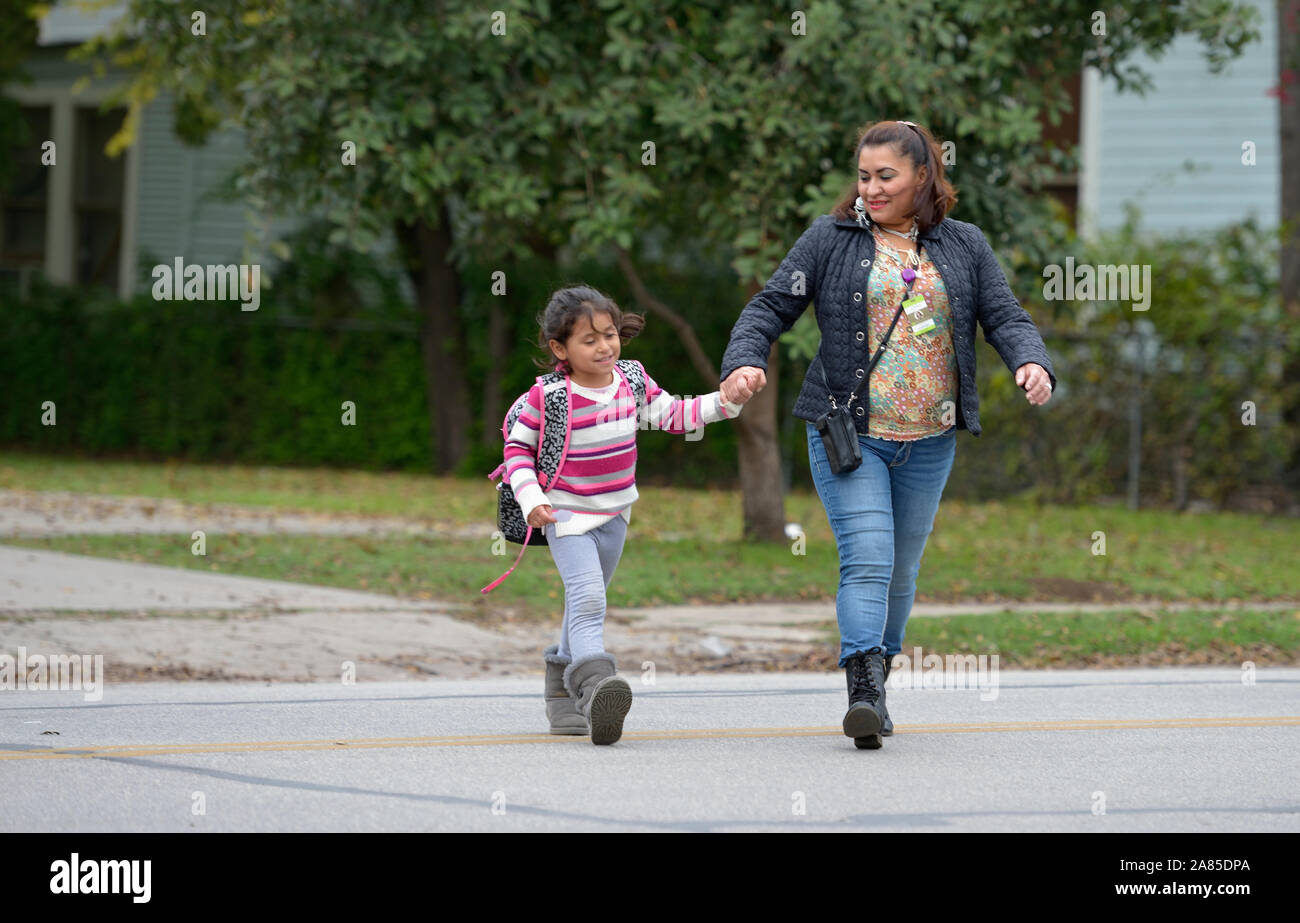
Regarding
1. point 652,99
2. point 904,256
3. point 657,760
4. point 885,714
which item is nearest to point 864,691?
point 885,714

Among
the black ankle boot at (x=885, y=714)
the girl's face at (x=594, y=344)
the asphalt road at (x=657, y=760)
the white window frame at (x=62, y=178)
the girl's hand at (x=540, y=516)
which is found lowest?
the asphalt road at (x=657, y=760)

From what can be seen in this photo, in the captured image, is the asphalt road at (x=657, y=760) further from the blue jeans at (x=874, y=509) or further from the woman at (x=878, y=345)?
the woman at (x=878, y=345)

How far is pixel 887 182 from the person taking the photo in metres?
5.83

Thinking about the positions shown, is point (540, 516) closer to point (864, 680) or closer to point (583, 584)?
point (583, 584)

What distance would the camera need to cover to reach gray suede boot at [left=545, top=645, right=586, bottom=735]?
625cm

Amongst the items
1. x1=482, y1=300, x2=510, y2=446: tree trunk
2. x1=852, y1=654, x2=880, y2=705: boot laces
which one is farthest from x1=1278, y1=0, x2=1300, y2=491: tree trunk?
x1=852, y1=654, x2=880, y2=705: boot laces

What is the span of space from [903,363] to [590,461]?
1099mm

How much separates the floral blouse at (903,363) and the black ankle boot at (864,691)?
2.42 ft

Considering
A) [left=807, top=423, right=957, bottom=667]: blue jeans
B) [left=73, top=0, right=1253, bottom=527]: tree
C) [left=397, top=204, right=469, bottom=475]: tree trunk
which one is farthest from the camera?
[left=397, top=204, right=469, bottom=475]: tree trunk

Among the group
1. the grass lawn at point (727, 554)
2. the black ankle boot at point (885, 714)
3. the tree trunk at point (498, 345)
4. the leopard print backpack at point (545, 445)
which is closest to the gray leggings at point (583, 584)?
the leopard print backpack at point (545, 445)

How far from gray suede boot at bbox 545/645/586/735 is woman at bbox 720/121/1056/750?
1.02 meters

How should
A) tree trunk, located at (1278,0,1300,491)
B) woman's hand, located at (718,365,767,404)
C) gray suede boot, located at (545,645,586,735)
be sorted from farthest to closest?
tree trunk, located at (1278,0,1300,491) → gray suede boot, located at (545,645,586,735) → woman's hand, located at (718,365,767,404)

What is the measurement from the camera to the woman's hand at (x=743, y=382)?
5.68m

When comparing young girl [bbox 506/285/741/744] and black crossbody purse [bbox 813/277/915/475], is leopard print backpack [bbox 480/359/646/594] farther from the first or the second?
black crossbody purse [bbox 813/277/915/475]
